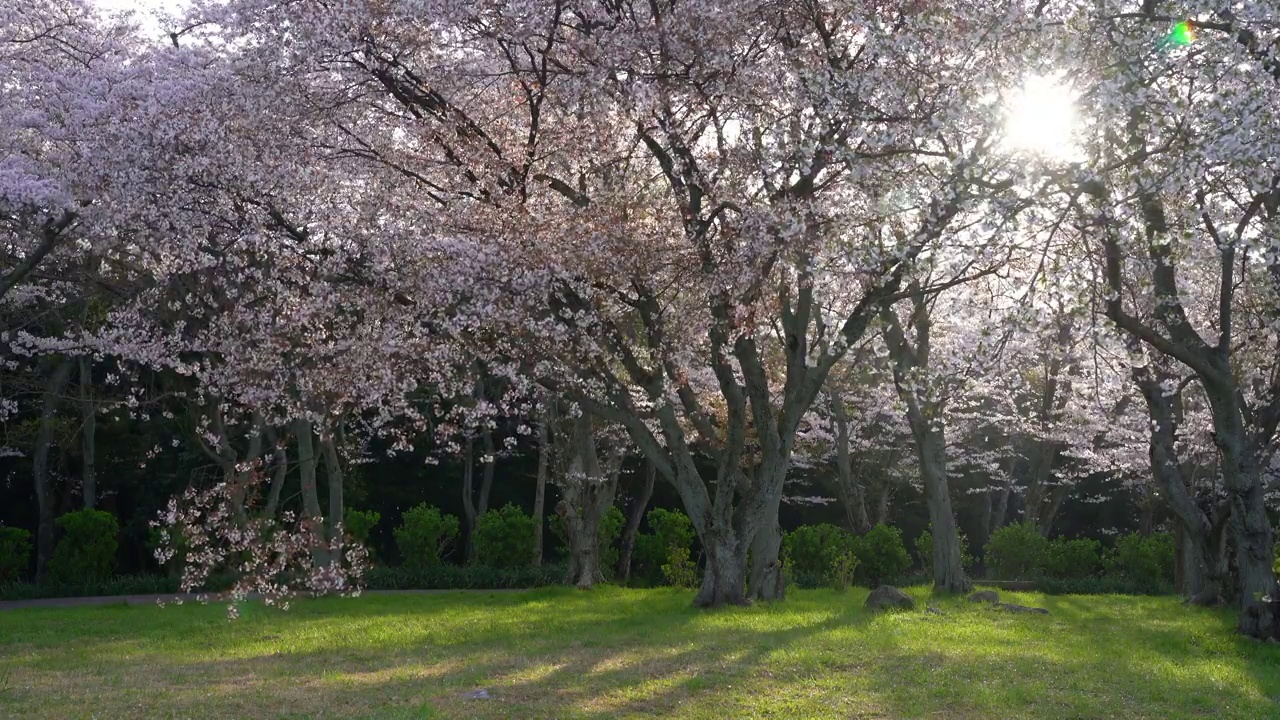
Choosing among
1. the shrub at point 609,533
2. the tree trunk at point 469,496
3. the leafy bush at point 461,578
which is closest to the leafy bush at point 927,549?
the shrub at point 609,533

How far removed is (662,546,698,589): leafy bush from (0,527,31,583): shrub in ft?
37.4

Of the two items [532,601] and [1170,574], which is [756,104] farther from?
[1170,574]

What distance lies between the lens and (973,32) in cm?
873

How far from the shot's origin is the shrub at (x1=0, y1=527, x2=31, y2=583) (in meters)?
20.4

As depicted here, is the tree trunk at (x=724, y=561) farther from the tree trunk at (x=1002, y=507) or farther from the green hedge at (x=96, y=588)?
the tree trunk at (x=1002, y=507)

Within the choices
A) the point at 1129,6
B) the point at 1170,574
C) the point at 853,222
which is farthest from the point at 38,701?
the point at 1170,574

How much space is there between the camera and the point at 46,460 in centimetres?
2234

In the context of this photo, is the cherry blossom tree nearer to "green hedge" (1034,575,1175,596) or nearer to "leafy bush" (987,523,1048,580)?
"green hedge" (1034,575,1175,596)

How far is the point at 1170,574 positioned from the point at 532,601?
13.9m

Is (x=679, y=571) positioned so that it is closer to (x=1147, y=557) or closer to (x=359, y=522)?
(x=359, y=522)

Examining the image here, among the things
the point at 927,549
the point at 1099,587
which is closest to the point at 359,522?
the point at 927,549

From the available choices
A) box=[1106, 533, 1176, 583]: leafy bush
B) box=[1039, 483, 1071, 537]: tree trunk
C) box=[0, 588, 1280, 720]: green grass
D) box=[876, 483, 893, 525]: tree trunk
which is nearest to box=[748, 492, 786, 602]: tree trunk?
box=[0, 588, 1280, 720]: green grass

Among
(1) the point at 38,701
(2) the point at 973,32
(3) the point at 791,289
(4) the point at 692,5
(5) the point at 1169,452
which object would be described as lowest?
(1) the point at 38,701

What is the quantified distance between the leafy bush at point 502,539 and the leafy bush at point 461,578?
1.15 metres
